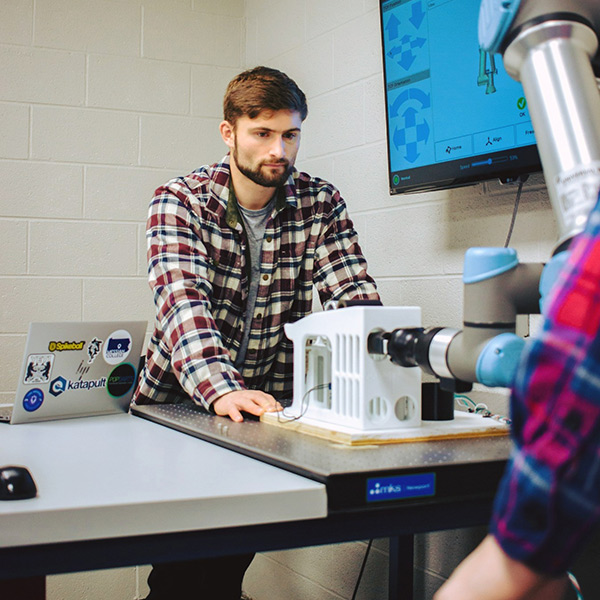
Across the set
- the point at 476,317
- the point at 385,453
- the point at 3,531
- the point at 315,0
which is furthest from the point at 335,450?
the point at 315,0

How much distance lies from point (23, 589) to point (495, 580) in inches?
32.4

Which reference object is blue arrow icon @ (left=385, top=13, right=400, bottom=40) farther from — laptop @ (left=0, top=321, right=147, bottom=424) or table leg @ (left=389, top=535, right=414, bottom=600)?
table leg @ (left=389, top=535, right=414, bottom=600)

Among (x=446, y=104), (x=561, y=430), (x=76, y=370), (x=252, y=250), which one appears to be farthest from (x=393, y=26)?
(x=561, y=430)

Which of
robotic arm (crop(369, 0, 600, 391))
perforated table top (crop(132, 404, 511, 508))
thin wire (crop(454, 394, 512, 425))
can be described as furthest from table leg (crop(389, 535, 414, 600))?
robotic arm (crop(369, 0, 600, 391))

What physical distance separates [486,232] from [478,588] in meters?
1.58

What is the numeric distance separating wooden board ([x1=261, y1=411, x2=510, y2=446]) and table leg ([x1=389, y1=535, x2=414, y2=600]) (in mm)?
452

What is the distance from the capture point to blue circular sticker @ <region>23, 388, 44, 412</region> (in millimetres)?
1511

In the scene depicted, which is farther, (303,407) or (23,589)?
(303,407)

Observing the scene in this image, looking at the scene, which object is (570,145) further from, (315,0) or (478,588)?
(315,0)

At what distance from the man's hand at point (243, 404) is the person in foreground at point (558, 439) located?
1.04 meters

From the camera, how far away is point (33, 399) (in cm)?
152

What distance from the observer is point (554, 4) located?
659mm

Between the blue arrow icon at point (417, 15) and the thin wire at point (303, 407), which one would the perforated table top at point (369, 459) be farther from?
the blue arrow icon at point (417, 15)

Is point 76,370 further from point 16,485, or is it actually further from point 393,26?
point 393,26
